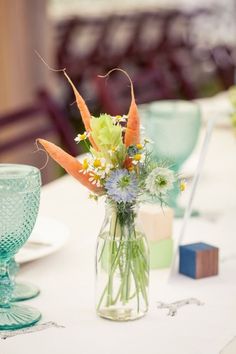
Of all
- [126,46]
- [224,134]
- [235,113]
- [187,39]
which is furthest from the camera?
[187,39]

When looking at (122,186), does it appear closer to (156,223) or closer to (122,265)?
(122,265)

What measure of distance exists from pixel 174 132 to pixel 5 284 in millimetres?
726

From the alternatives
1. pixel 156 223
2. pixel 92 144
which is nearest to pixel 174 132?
pixel 156 223

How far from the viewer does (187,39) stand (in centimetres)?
1027

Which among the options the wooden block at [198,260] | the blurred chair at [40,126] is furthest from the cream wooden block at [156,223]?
the blurred chair at [40,126]

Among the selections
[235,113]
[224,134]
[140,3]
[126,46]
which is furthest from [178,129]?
[140,3]

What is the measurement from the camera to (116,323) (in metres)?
1.22

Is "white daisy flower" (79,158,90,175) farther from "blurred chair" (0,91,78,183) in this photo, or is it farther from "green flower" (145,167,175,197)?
"blurred chair" (0,91,78,183)

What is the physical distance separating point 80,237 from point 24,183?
19.0 inches

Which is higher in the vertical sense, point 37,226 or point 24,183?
point 24,183

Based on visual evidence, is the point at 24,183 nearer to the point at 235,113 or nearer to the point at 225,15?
the point at 235,113

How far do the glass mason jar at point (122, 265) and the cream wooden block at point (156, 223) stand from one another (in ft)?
0.68

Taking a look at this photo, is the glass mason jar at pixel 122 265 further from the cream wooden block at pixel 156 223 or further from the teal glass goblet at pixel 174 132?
the teal glass goblet at pixel 174 132

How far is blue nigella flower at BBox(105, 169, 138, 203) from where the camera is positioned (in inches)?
45.9
